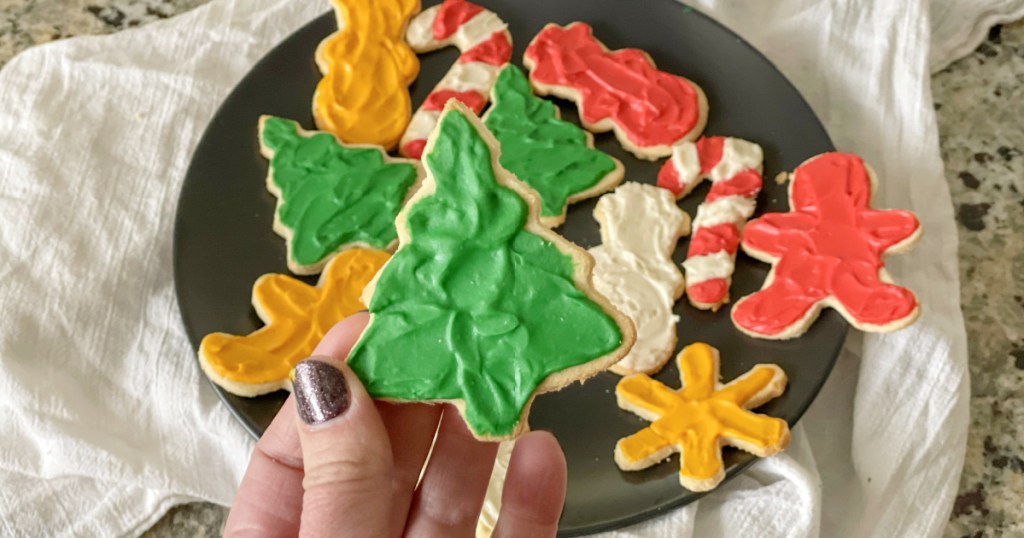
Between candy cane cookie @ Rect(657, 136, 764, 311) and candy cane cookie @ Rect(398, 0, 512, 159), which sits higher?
candy cane cookie @ Rect(398, 0, 512, 159)

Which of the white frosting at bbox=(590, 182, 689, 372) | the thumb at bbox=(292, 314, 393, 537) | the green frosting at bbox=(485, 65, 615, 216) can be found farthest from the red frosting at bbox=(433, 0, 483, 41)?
the thumb at bbox=(292, 314, 393, 537)

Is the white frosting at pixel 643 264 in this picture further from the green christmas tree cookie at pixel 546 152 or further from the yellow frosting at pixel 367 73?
the yellow frosting at pixel 367 73

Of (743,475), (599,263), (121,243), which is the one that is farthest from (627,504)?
(121,243)

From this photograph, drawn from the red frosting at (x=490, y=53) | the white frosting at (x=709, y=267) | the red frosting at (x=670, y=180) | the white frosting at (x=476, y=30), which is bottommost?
the white frosting at (x=709, y=267)

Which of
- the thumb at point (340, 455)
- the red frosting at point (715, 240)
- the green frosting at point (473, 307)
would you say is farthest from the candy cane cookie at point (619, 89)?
the thumb at point (340, 455)

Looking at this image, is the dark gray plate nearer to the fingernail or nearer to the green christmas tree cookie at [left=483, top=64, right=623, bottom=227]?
the green christmas tree cookie at [left=483, top=64, right=623, bottom=227]

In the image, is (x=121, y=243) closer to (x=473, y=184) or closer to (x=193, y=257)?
(x=193, y=257)
